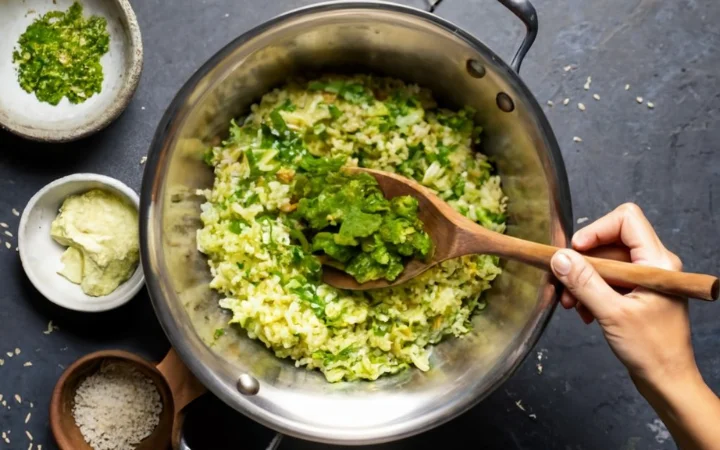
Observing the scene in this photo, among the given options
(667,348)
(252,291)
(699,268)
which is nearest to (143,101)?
(252,291)

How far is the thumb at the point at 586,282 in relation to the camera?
1.86 metres

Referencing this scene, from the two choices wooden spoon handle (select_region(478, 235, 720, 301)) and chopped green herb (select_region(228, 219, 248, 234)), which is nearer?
wooden spoon handle (select_region(478, 235, 720, 301))

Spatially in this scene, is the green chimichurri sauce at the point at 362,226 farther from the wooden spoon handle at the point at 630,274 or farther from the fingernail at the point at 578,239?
the fingernail at the point at 578,239

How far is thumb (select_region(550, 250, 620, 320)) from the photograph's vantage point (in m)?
1.86

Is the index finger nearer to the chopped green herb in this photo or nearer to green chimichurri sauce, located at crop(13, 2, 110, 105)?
the chopped green herb

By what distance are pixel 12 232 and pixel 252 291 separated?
0.97m

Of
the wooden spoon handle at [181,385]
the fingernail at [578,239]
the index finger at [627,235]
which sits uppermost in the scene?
the index finger at [627,235]

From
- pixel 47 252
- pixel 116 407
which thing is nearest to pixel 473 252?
pixel 116 407

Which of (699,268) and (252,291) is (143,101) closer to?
(252,291)

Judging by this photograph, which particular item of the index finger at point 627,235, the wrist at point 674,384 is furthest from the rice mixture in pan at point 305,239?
the wrist at point 674,384

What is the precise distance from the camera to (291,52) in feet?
7.30

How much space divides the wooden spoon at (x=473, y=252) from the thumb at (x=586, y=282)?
3 centimetres

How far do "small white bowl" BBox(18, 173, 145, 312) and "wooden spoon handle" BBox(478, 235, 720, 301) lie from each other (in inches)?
47.8

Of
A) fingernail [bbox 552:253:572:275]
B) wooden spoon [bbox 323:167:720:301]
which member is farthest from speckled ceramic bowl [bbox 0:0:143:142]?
fingernail [bbox 552:253:572:275]
